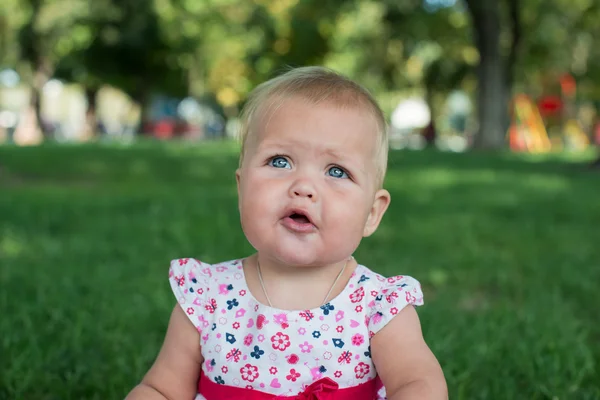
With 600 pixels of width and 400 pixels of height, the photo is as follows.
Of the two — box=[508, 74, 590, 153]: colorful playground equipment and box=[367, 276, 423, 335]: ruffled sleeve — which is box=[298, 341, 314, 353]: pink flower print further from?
box=[508, 74, 590, 153]: colorful playground equipment

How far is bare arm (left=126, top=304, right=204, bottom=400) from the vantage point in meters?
2.05

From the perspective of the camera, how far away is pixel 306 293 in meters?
2.02

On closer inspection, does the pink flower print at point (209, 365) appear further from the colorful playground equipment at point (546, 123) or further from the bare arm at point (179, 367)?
the colorful playground equipment at point (546, 123)

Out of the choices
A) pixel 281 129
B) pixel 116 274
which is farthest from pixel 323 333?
pixel 116 274

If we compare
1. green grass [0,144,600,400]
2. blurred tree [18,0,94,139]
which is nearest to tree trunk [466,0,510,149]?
green grass [0,144,600,400]

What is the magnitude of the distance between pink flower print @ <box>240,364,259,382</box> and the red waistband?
0.10 ft

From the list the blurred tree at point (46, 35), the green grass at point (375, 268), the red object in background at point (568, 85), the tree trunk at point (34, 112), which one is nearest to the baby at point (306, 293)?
the green grass at point (375, 268)

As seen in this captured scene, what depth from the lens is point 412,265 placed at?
509cm

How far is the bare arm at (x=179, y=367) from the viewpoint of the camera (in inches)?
80.7

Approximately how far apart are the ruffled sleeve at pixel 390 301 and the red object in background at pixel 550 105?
40167 millimetres

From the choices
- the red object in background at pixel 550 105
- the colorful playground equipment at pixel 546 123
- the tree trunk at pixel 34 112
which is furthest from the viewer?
the red object in background at pixel 550 105

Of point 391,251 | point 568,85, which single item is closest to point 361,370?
point 391,251

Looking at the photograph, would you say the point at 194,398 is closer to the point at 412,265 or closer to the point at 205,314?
the point at 205,314

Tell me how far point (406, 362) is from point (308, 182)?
19.4 inches
